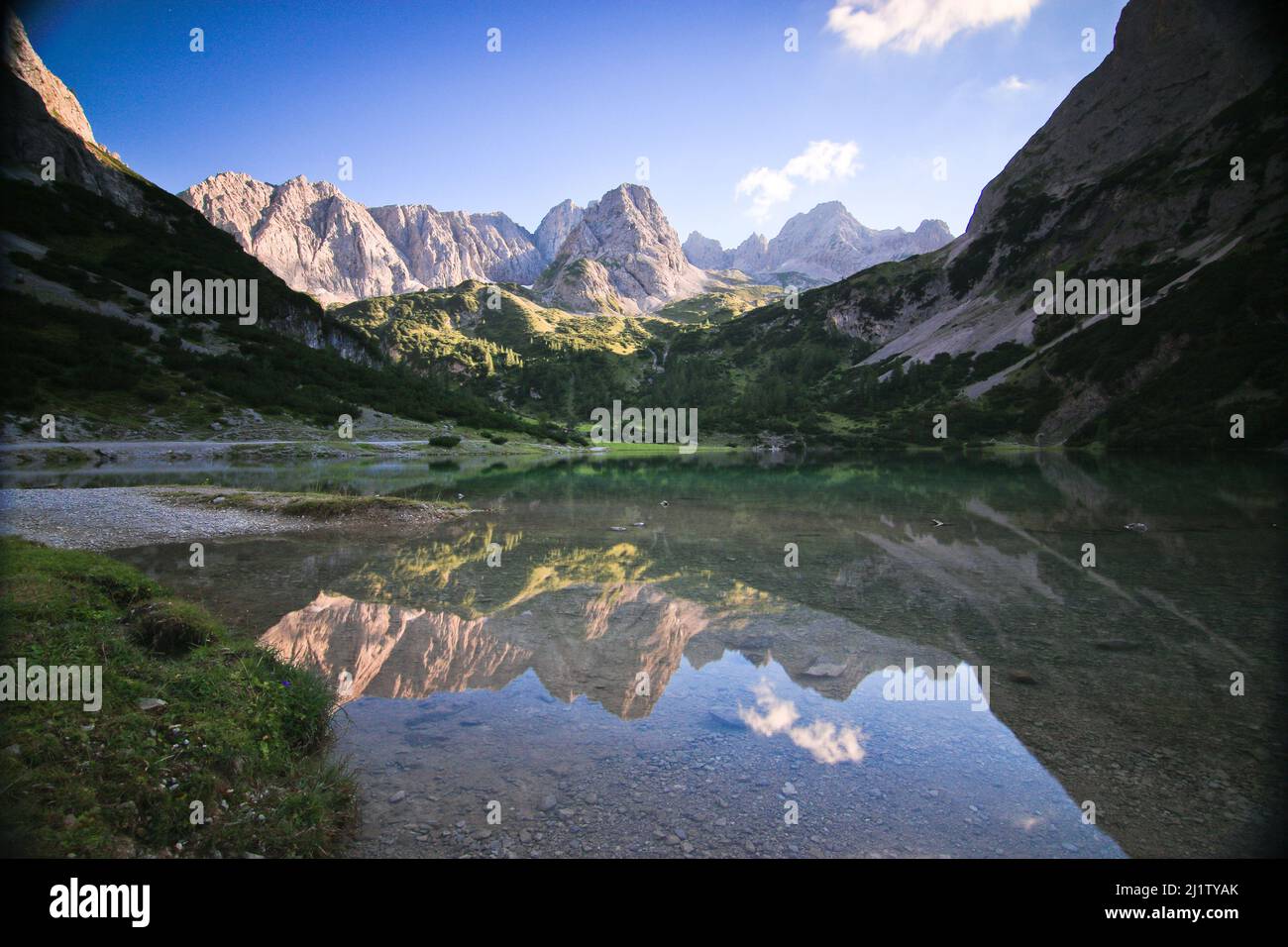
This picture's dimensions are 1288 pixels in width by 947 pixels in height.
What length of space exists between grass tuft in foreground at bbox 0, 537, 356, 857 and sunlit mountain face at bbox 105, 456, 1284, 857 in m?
0.90

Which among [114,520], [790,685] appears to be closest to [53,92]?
[114,520]

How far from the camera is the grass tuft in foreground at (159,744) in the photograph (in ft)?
18.4

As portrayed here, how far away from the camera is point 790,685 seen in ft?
39.5

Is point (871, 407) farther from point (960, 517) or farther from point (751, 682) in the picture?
point (751, 682)

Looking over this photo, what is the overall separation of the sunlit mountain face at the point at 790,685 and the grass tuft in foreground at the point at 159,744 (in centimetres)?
90

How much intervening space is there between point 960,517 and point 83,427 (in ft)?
292

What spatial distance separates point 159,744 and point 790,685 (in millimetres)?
10310

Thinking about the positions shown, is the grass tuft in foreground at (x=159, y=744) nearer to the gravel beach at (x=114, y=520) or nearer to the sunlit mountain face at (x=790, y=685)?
the sunlit mountain face at (x=790, y=685)

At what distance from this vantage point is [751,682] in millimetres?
12320

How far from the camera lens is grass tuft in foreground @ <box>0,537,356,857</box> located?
5.59 meters

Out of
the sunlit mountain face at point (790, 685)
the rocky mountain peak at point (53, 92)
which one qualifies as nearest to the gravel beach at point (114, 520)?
the sunlit mountain face at point (790, 685)

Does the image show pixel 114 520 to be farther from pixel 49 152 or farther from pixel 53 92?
pixel 53 92

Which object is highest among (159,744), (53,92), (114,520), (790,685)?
(53,92)

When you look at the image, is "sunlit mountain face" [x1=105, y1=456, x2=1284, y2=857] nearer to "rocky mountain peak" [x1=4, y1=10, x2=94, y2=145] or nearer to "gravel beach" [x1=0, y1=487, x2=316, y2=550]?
"gravel beach" [x1=0, y1=487, x2=316, y2=550]
